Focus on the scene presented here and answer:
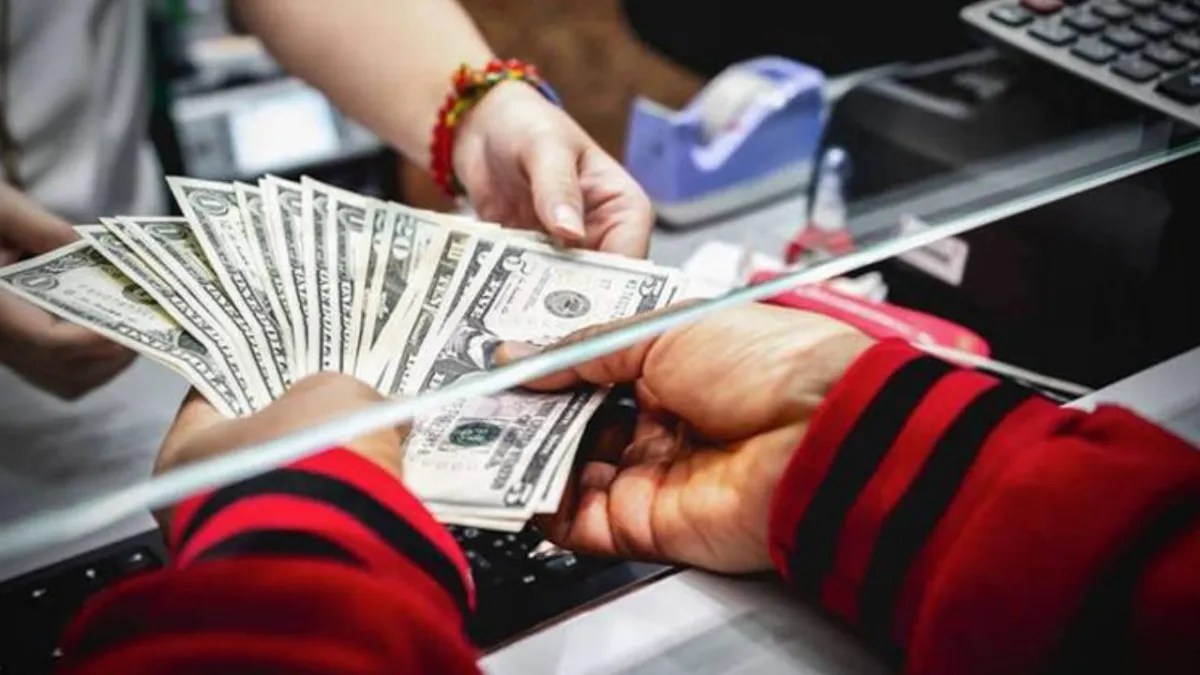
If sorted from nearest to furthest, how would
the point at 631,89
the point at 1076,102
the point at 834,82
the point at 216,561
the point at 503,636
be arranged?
the point at 216,561, the point at 503,636, the point at 1076,102, the point at 834,82, the point at 631,89

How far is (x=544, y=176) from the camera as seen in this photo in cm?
89

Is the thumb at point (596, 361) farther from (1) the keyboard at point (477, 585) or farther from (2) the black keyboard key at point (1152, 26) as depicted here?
(2) the black keyboard key at point (1152, 26)

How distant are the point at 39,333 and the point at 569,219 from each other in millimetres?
327

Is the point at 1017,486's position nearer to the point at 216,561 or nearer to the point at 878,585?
the point at 878,585

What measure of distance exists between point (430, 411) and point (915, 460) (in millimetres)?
216

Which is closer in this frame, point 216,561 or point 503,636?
point 216,561

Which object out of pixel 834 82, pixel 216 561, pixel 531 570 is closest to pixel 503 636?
pixel 531 570

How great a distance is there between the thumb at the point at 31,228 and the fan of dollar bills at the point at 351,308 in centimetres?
1

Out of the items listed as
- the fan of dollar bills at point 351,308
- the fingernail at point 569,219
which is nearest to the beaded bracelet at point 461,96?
the fingernail at point 569,219

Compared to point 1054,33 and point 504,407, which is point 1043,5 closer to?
point 1054,33

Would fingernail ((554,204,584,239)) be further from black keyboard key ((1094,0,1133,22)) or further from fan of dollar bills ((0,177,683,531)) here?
black keyboard key ((1094,0,1133,22))

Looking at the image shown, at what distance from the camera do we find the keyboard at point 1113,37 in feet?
3.01

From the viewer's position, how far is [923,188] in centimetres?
104

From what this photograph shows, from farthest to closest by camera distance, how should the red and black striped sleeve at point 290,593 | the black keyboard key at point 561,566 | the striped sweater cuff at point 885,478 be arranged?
the black keyboard key at point 561,566 → the striped sweater cuff at point 885,478 → the red and black striped sleeve at point 290,593
